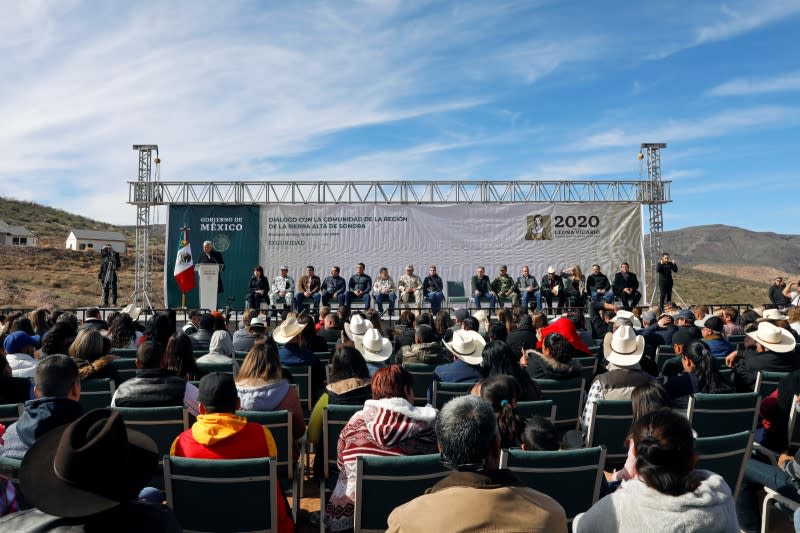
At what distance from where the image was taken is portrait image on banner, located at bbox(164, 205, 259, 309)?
637 inches

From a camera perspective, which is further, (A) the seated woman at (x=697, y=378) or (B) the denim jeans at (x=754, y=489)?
(A) the seated woman at (x=697, y=378)

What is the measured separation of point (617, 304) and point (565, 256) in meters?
3.14

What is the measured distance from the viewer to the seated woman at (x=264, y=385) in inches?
152

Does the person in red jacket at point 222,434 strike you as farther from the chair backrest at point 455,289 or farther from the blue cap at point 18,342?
the chair backrest at point 455,289

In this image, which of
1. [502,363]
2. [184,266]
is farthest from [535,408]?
[184,266]

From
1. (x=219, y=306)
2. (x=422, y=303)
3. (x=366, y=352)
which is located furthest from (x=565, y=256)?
(x=366, y=352)

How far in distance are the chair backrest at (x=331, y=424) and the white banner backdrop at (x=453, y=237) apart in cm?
1273

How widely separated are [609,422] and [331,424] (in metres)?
1.73

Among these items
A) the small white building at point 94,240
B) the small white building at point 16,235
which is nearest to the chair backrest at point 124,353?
the small white building at point 94,240

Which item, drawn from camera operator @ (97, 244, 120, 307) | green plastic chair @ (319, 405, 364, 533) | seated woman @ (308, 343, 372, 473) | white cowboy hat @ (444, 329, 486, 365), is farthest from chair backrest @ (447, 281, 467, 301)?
green plastic chair @ (319, 405, 364, 533)

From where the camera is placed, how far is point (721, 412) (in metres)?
3.98

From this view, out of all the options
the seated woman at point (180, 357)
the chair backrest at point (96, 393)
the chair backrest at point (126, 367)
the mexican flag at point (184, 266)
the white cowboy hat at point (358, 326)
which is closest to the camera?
the chair backrest at point (96, 393)

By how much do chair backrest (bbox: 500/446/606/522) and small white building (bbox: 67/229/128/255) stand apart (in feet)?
154

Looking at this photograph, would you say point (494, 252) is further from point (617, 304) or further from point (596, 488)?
point (596, 488)
